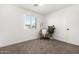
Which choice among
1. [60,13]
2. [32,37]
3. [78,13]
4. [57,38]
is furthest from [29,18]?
[78,13]

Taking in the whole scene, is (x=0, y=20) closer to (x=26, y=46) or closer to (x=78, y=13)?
(x=26, y=46)

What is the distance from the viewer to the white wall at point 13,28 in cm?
178

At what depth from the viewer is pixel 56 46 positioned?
74.6 inches

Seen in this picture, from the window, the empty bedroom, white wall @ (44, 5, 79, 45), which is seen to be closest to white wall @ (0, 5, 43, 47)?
the empty bedroom

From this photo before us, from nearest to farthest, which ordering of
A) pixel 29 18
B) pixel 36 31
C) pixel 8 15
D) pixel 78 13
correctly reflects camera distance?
pixel 78 13 < pixel 29 18 < pixel 36 31 < pixel 8 15

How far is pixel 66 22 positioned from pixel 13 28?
145 centimetres

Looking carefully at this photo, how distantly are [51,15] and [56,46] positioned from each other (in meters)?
0.87

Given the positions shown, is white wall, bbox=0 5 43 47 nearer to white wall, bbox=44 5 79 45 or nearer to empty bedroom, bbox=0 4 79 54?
empty bedroom, bbox=0 4 79 54

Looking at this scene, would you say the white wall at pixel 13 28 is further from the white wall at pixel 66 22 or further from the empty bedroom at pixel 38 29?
the white wall at pixel 66 22

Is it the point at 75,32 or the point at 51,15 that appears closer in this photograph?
the point at 75,32

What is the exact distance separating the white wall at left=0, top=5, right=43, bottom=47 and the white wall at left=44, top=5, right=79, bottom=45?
0.33 meters

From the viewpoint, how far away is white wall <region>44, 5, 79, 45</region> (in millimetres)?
1617

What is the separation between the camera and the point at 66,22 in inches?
67.4
